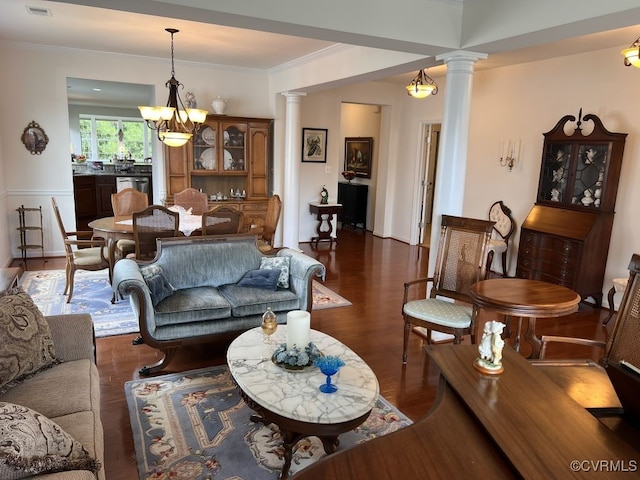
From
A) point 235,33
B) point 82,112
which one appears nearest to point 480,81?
point 235,33

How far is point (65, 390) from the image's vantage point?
2.20m

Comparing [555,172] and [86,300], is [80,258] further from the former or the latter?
[555,172]

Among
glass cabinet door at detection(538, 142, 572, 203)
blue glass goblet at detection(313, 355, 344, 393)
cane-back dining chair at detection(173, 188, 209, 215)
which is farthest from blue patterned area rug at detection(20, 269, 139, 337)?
glass cabinet door at detection(538, 142, 572, 203)

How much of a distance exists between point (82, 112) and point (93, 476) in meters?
13.0

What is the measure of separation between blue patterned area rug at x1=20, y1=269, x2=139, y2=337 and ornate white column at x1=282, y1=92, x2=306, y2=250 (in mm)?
2685

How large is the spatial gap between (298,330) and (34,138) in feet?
18.2

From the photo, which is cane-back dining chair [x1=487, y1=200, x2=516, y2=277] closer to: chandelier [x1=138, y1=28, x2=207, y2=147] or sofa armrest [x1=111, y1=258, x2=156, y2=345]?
chandelier [x1=138, y1=28, x2=207, y2=147]

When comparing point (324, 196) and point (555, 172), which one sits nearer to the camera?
point (555, 172)

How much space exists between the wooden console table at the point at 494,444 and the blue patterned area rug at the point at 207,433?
1237 millimetres

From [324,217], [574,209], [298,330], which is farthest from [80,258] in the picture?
[574,209]

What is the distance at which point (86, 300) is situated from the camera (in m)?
4.76

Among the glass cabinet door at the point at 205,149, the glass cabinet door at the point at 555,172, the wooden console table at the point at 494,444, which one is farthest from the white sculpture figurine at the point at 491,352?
the glass cabinet door at the point at 205,149

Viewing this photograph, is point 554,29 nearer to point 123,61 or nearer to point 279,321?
point 279,321

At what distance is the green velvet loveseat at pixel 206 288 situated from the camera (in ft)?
10.9
